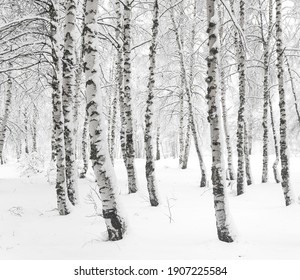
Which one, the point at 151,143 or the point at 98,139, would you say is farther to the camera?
the point at 151,143

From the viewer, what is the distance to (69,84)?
26.4 ft

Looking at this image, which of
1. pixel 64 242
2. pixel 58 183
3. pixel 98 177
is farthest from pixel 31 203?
pixel 98 177

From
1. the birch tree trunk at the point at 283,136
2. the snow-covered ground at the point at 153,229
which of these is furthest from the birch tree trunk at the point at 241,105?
Answer: the birch tree trunk at the point at 283,136

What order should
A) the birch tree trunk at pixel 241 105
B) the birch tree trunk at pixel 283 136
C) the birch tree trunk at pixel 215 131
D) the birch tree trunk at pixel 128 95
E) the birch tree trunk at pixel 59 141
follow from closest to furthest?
the birch tree trunk at pixel 215 131
the birch tree trunk at pixel 59 141
the birch tree trunk at pixel 283 136
the birch tree trunk at pixel 128 95
the birch tree trunk at pixel 241 105

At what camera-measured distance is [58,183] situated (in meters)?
8.04

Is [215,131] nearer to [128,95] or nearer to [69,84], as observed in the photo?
[69,84]

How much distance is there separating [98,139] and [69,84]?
3120 mm

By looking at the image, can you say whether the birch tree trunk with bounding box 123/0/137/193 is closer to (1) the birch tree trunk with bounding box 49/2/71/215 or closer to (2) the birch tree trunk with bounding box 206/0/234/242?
(1) the birch tree trunk with bounding box 49/2/71/215

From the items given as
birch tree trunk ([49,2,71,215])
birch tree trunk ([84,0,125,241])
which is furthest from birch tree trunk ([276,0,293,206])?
birch tree trunk ([49,2,71,215])

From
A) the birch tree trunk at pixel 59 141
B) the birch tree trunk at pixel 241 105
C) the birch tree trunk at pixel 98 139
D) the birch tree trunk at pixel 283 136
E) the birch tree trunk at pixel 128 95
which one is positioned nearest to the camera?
the birch tree trunk at pixel 98 139

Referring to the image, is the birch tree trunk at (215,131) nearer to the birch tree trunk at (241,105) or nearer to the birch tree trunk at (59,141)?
the birch tree trunk at (59,141)

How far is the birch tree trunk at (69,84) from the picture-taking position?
310 inches

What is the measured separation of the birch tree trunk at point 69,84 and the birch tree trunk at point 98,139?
8.03 feet

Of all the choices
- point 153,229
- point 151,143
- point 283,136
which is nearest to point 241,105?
point 283,136
